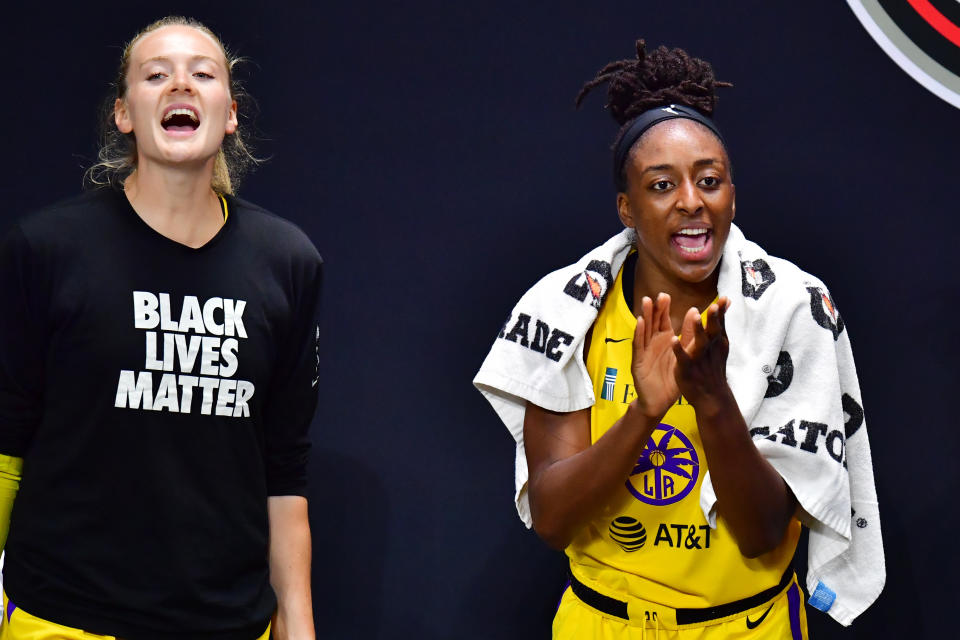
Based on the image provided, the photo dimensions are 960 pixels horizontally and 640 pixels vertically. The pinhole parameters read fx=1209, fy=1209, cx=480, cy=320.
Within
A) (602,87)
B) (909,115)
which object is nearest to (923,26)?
(909,115)

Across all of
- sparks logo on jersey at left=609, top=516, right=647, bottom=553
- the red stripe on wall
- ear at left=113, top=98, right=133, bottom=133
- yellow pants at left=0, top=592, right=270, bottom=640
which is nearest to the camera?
yellow pants at left=0, top=592, right=270, bottom=640

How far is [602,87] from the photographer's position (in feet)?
8.72

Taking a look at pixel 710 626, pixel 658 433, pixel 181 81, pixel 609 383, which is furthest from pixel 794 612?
pixel 181 81

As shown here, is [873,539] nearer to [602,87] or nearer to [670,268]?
[670,268]

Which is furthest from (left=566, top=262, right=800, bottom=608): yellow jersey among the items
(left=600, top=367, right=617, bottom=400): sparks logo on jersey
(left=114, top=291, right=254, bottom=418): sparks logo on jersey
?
(left=114, top=291, right=254, bottom=418): sparks logo on jersey

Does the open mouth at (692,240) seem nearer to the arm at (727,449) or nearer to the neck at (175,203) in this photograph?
the arm at (727,449)

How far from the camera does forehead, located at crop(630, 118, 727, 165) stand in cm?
198

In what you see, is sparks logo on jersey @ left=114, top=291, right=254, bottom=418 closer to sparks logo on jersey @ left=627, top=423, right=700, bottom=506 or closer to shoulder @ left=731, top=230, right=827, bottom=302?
sparks logo on jersey @ left=627, top=423, right=700, bottom=506

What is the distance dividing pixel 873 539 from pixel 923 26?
1125 millimetres

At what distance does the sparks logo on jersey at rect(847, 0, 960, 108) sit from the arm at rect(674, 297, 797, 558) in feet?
3.56

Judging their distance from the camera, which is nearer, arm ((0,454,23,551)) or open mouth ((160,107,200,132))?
Answer: arm ((0,454,23,551))

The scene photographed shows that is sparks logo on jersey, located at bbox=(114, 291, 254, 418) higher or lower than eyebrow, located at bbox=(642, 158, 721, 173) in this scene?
lower

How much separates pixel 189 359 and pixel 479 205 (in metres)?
1.05

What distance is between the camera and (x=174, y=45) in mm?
1896
